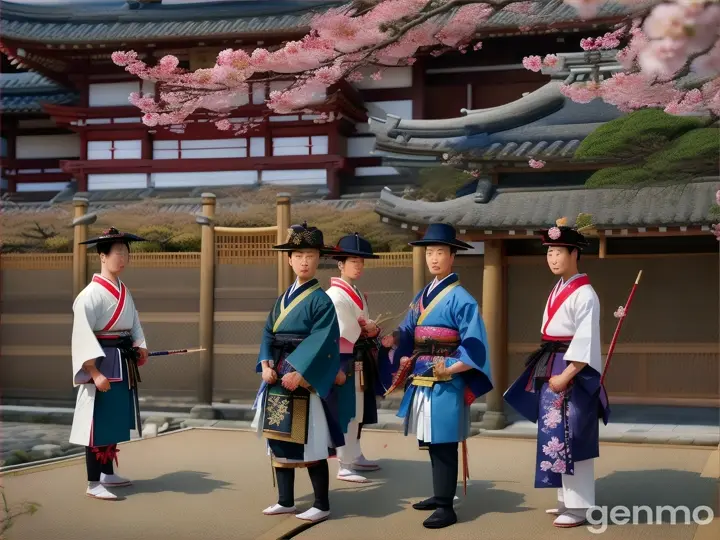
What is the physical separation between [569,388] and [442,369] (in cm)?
68

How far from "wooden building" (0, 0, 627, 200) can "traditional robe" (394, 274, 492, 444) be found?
24.9 feet

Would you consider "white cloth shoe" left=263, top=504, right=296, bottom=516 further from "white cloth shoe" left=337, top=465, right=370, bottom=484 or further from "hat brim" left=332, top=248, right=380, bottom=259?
"hat brim" left=332, top=248, right=380, bottom=259

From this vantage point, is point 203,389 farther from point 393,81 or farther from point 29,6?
point 29,6

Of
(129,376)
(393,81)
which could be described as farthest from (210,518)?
(393,81)

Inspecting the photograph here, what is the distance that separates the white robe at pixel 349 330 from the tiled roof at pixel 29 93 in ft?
30.6

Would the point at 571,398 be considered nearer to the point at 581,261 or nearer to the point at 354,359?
the point at 354,359

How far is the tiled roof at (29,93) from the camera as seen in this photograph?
47.3 feet

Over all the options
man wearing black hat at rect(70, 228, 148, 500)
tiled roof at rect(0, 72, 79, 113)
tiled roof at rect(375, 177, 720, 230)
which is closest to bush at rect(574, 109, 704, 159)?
tiled roof at rect(375, 177, 720, 230)

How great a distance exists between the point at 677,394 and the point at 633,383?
44 centimetres

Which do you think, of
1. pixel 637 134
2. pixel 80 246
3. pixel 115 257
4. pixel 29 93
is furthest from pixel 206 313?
pixel 29 93

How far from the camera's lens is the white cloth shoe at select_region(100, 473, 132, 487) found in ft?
19.7

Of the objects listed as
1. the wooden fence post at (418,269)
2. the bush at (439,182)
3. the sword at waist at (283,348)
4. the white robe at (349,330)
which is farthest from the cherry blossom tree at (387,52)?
the bush at (439,182)

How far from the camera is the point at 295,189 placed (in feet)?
42.9

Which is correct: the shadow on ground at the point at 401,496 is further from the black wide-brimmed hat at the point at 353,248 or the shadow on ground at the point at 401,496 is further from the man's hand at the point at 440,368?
the black wide-brimmed hat at the point at 353,248
